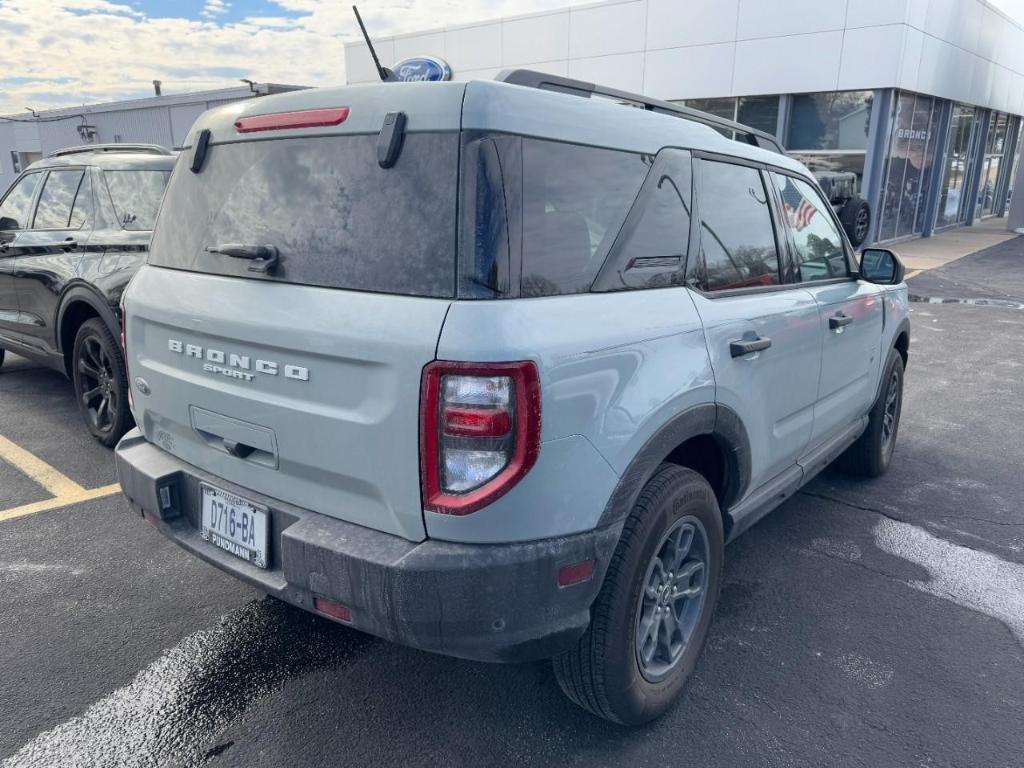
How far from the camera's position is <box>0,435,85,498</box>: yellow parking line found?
14.0ft

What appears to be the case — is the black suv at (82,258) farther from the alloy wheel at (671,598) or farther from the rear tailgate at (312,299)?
the alloy wheel at (671,598)

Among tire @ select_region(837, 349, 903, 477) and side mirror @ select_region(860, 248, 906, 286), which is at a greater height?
side mirror @ select_region(860, 248, 906, 286)

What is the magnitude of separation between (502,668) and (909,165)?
19.0 m

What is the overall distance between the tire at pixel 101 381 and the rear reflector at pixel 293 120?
263 centimetres

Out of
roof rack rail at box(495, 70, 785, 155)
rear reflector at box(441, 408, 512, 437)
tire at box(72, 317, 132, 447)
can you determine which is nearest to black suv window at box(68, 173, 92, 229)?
tire at box(72, 317, 132, 447)

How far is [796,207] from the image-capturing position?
3402 mm

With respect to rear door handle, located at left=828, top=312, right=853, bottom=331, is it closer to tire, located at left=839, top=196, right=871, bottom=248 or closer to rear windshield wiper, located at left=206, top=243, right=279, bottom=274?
rear windshield wiper, located at left=206, top=243, right=279, bottom=274

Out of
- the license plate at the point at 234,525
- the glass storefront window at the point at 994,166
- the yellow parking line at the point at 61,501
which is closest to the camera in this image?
the license plate at the point at 234,525

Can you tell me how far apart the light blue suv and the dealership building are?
15059mm

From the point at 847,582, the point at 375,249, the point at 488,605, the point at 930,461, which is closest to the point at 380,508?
the point at 488,605

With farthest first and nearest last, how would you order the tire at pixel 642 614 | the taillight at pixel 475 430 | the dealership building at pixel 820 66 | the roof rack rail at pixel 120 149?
1. the dealership building at pixel 820 66
2. the roof rack rail at pixel 120 149
3. the tire at pixel 642 614
4. the taillight at pixel 475 430

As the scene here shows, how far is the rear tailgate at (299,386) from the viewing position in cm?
192

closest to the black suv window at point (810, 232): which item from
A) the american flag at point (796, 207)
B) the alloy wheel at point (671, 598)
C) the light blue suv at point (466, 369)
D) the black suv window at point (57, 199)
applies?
the american flag at point (796, 207)

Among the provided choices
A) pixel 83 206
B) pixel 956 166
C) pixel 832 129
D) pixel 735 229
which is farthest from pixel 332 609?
pixel 956 166
